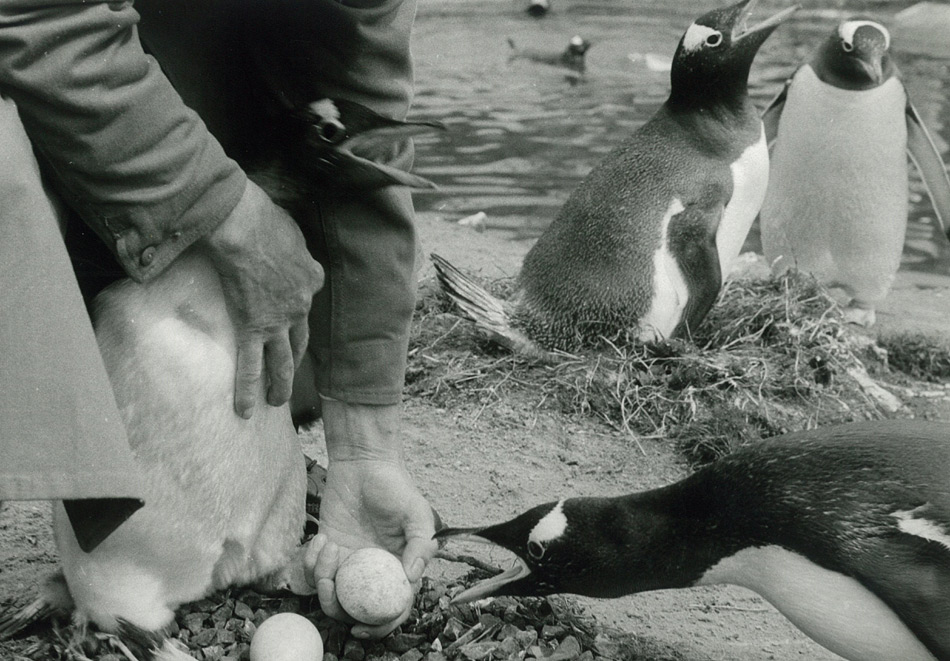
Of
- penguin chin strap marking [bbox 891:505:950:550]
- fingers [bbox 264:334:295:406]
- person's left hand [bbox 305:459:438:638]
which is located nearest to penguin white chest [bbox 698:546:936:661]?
A: penguin chin strap marking [bbox 891:505:950:550]

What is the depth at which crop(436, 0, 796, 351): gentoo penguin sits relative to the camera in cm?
362

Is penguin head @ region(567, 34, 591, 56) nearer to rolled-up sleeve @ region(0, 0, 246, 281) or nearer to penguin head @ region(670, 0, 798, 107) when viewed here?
penguin head @ region(670, 0, 798, 107)

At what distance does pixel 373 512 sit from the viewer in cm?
196

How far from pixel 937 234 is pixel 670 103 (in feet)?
8.88

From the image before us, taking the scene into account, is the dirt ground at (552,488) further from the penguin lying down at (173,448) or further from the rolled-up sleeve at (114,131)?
the rolled-up sleeve at (114,131)

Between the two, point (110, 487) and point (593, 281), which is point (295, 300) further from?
point (593, 281)

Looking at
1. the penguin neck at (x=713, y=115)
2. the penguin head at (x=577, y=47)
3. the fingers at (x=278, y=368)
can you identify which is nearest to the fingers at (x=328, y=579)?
the fingers at (x=278, y=368)

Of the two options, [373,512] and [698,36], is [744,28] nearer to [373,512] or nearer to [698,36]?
[698,36]

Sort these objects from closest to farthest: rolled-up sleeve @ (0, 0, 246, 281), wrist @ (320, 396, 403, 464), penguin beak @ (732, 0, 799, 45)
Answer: rolled-up sleeve @ (0, 0, 246, 281)
wrist @ (320, 396, 403, 464)
penguin beak @ (732, 0, 799, 45)

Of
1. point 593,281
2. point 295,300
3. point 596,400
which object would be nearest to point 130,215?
point 295,300

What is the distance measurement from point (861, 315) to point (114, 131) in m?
3.94

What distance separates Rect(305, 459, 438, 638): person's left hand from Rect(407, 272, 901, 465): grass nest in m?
1.27

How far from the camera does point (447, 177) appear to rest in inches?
259

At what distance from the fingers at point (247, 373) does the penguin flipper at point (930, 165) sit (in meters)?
3.90
